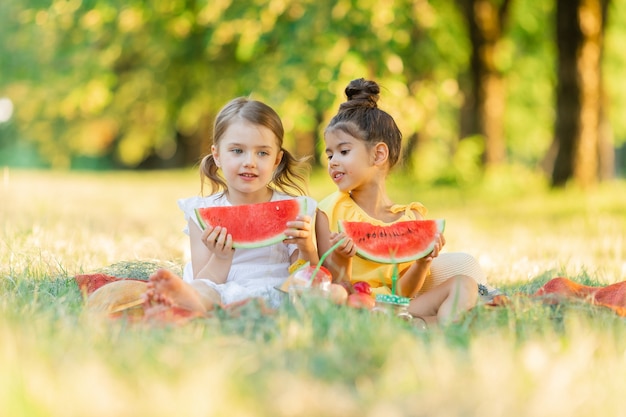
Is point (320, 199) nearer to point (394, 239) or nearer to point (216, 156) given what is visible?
point (216, 156)

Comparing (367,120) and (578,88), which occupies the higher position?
(578,88)

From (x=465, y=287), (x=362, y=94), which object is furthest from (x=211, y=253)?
(x=465, y=287)

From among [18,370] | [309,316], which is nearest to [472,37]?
[309,316]

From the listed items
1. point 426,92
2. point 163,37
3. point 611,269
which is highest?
point 163,37

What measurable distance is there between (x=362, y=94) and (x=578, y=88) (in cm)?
966

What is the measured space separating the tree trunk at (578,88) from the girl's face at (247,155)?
32.2ft

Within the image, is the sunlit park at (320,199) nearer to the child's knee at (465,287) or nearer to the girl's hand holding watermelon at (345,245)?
the child's knee at (465,287)

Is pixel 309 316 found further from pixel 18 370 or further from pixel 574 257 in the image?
pixel 574 257

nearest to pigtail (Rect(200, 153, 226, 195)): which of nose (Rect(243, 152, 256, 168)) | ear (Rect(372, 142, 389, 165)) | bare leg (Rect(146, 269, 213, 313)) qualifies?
nose (Rect(243, 152, 256, 168))

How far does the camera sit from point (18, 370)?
242cm

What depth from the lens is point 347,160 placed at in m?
4.45

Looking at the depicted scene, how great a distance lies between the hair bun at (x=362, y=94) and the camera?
461 centimetres

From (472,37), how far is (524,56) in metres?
5.15

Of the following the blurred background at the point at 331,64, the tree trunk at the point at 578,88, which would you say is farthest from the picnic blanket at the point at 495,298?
the tree trunk at the point at 578,88
